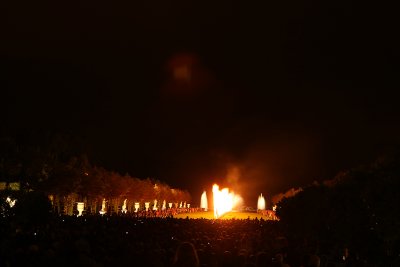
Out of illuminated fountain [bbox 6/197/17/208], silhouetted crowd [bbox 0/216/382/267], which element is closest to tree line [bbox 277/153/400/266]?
silhouetted crowd [bbox 0/216/382/267]

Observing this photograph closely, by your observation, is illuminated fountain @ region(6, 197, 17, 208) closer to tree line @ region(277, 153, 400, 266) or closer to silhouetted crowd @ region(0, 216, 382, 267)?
silhouetted crowd @ region(0, 216, 382, 267)

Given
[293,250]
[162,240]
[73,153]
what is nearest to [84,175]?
[73,153]

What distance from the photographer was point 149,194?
114m

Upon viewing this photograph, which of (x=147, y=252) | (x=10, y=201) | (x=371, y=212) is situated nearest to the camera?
(x=147, y=252)

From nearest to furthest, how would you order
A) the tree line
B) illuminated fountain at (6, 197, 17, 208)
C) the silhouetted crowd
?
the silhouetted crowd
the tree line
illuminated fountain at (6, 197, 17, 208)

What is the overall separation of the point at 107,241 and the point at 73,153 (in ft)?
179

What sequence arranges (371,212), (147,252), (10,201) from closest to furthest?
(147,252)
(371,212)
(10,201)

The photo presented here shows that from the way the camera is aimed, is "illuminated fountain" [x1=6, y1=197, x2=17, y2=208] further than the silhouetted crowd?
Yes

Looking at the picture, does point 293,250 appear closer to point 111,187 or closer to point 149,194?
point 111,187

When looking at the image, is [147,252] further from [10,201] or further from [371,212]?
[10,201]

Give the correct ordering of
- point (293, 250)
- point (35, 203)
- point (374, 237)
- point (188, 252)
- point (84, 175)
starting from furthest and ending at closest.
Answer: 1. point (84, 175)
2. point (35, 203)
3. point (293, 250)
4. point (374, 237)
5. point (188, 252)

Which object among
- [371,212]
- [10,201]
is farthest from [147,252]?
[10,201]

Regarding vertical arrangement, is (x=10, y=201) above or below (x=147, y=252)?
above

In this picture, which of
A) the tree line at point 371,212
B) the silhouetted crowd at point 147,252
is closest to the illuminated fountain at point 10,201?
the silhouetted crowd at point 147,252
